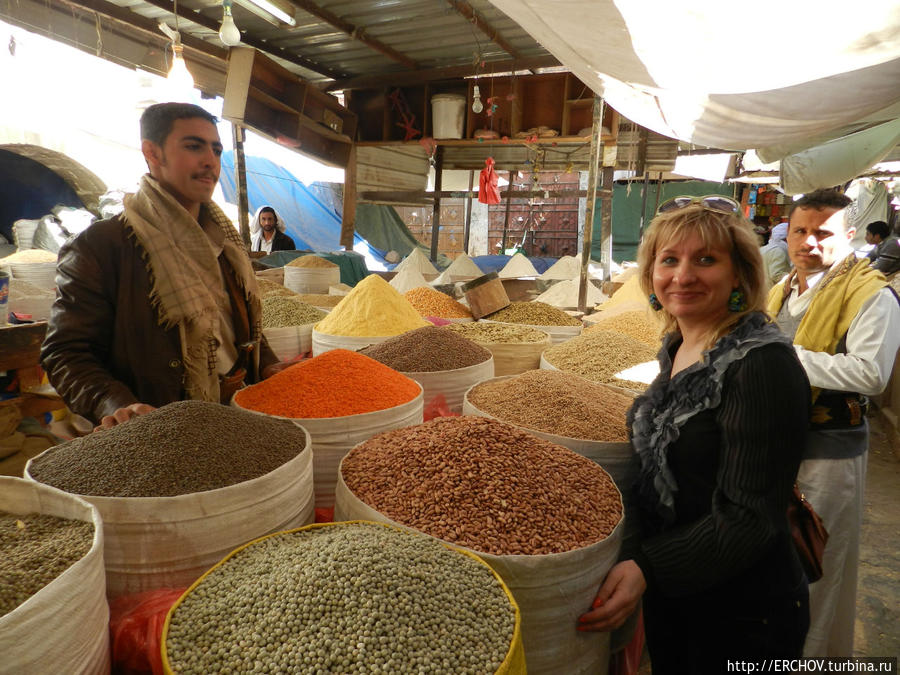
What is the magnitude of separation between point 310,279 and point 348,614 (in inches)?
116

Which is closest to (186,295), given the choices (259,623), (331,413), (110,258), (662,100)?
(110,258)

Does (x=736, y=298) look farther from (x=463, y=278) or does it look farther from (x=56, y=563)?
(x=463, y=278)

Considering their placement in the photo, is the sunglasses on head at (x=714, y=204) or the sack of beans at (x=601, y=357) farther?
the sack of beans at (x=601, y=357)

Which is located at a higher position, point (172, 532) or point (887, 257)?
point (887, 257)

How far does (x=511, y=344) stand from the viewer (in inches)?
80.0

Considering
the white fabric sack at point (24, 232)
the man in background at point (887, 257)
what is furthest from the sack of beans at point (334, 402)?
the man in background at point (887, 257)

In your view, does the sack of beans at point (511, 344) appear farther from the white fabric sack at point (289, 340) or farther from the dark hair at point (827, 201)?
the dark hair at point (827, 201)

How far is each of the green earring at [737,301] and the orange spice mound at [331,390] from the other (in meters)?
0.76

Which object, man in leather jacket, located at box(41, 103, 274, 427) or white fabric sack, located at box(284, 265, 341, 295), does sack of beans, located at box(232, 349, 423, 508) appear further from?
white fabric sack, located at box(284, 265, 341, 295)

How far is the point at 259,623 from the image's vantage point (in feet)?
1.96

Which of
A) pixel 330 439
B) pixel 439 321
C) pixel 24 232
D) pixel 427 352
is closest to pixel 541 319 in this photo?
pixel 439 321

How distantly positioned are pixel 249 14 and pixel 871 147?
4616mm

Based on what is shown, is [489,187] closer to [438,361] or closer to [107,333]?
[438,361]

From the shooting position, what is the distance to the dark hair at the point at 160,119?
49.7 inches
